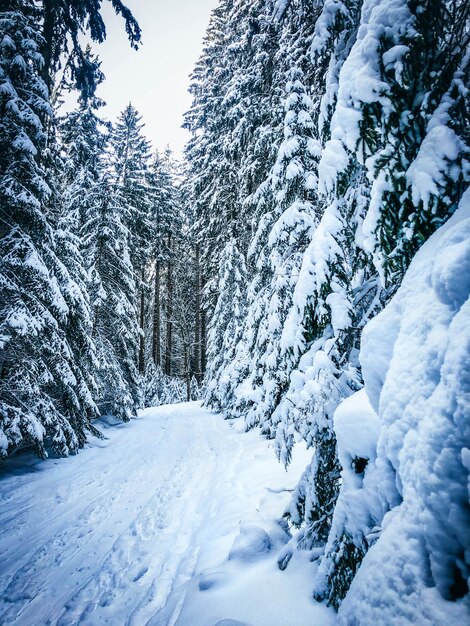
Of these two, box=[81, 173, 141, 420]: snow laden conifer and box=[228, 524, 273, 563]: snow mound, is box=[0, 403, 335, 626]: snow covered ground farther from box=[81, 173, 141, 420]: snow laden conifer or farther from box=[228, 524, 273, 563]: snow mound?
box=[81, 173, 141, 420]: snow laden conifer

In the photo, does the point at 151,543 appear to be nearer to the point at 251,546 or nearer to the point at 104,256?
the point at 251,546

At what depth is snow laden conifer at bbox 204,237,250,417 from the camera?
12.8 m

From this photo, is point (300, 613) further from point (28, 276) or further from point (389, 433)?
point (28, 276)

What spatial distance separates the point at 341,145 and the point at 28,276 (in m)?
7.04

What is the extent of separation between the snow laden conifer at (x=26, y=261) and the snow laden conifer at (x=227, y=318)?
21.2 feet

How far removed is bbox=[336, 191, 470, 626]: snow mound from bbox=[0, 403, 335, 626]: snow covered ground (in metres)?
1.27

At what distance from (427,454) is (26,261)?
25.0 feet

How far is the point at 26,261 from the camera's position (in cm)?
651

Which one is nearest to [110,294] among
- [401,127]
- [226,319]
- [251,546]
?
[226,319]

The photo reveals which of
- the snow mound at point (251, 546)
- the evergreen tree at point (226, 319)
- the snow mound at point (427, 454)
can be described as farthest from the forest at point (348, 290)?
the evergreen tree at point (226, 319)

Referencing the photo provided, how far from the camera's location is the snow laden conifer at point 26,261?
20.6ft

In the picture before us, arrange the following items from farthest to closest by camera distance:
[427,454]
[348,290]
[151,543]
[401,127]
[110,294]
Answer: [110,294] < [151,543] < [348,290] < [401,127] < [427,454]

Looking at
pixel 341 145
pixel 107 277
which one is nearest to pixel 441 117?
pixel 341 145

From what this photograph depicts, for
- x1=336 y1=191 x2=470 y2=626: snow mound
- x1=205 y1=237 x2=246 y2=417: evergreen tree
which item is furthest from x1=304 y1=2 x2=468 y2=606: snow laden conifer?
x1=205 y1=237 x2=246 y2=417: evergreen tree
